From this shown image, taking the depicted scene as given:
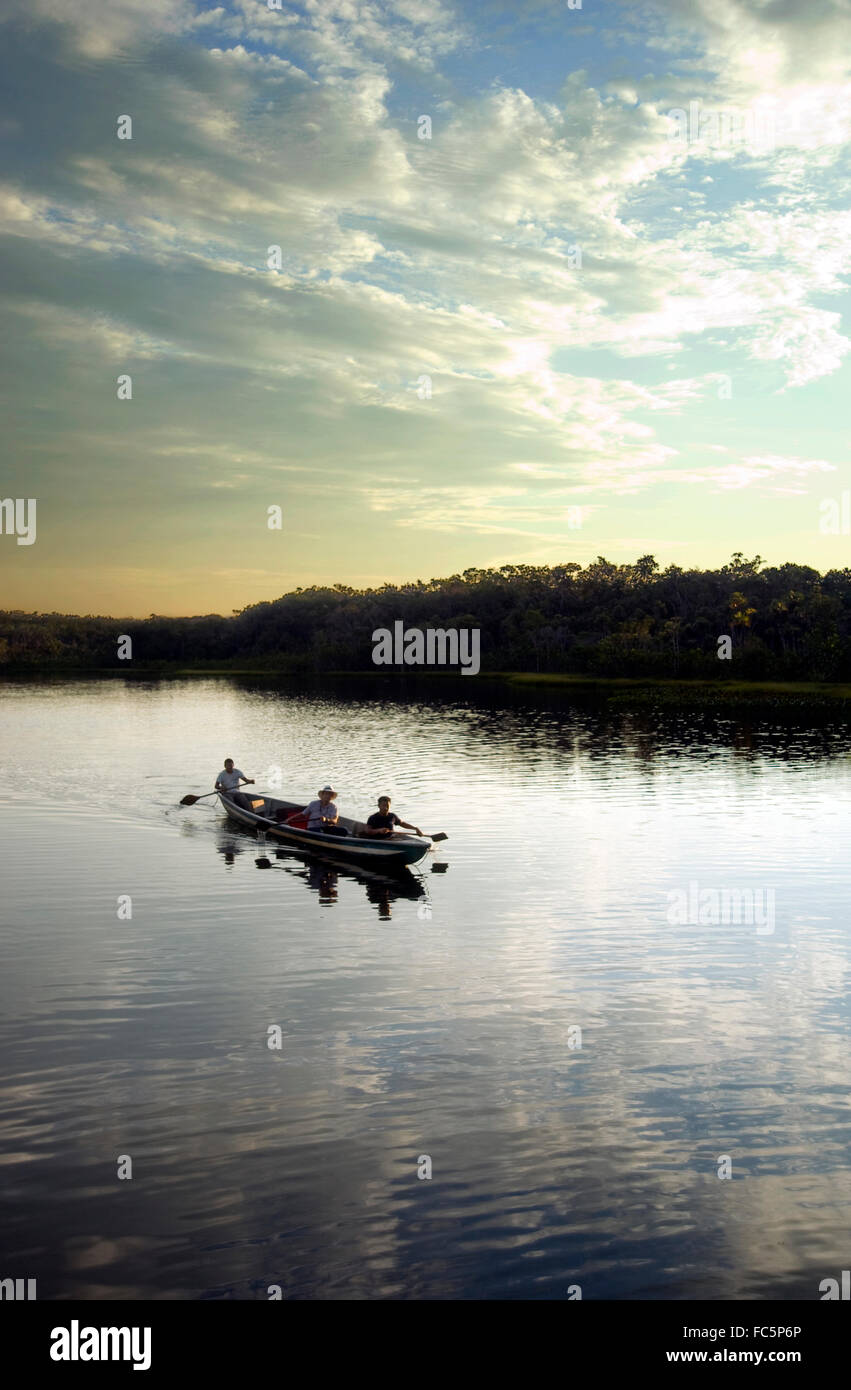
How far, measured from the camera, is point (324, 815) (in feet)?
114

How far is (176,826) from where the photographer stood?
137ft

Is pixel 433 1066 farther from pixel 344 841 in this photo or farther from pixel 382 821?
pixel 344 841

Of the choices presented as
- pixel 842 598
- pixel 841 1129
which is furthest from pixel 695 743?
pixel 842 598

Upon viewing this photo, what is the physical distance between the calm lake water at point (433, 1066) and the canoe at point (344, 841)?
0.79 m

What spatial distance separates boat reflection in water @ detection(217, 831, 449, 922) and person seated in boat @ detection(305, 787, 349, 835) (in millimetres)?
1267

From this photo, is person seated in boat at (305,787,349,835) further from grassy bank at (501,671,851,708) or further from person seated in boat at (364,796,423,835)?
grassy bank at (501,671,851,708)

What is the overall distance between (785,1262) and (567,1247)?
2289 mm

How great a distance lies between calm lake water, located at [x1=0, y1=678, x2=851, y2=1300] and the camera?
1103 cm

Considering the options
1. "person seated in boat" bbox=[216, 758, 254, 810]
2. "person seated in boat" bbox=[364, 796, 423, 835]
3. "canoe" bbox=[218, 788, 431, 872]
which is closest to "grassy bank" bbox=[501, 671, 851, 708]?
"person seated in boat" bbox=[216, 758, 254, 810]

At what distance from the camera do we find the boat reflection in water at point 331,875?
29406 mm

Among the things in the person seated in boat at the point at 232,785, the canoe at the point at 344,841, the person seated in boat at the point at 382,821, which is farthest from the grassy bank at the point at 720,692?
the person seated in boat at the point at 382,821

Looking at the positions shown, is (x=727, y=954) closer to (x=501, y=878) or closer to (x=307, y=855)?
(x=501, y=878)

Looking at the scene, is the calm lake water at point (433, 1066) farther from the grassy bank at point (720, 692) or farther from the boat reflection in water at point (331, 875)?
the grassy bank at point (720, 692)

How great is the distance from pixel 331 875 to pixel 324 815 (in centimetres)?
257
